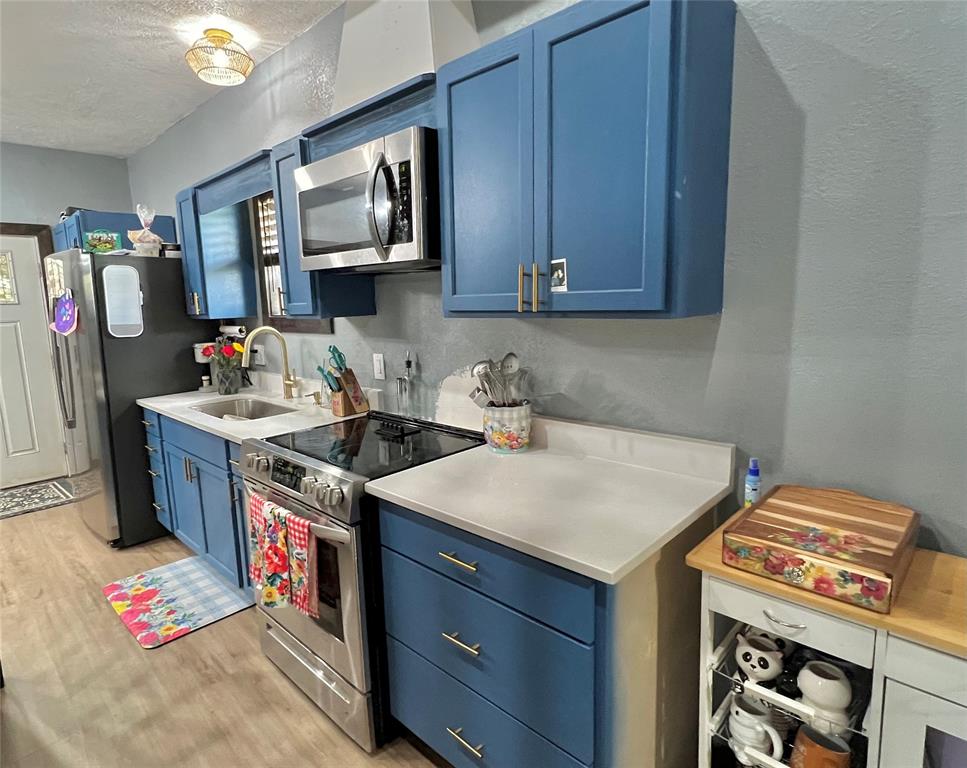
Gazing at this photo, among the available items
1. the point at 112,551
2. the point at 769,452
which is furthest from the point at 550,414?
the point at 112,551

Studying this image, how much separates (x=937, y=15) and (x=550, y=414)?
137 cm

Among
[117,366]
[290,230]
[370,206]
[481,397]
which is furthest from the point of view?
[117,366]

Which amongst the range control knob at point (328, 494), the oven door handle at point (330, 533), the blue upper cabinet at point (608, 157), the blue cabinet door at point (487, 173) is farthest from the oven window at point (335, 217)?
the oven door handle at point (330, 533)

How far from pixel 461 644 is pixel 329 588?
0.55 metres

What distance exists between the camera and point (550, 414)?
75.5 inches

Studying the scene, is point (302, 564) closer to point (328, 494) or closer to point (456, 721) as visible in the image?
point (328, 494)

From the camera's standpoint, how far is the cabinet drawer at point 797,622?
3.30 feet

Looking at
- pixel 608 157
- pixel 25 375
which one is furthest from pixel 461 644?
pixel 25 375

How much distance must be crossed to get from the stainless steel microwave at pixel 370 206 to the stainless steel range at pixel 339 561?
66cm

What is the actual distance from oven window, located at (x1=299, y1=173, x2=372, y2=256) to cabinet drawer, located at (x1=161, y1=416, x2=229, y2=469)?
99 cm

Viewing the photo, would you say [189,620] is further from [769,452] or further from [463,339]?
[769,452]

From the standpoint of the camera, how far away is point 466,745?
147 centimetres

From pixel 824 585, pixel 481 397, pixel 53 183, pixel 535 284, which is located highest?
pixel 53 183

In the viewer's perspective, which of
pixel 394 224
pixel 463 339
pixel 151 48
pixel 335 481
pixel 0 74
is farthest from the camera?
pixel 0 74
